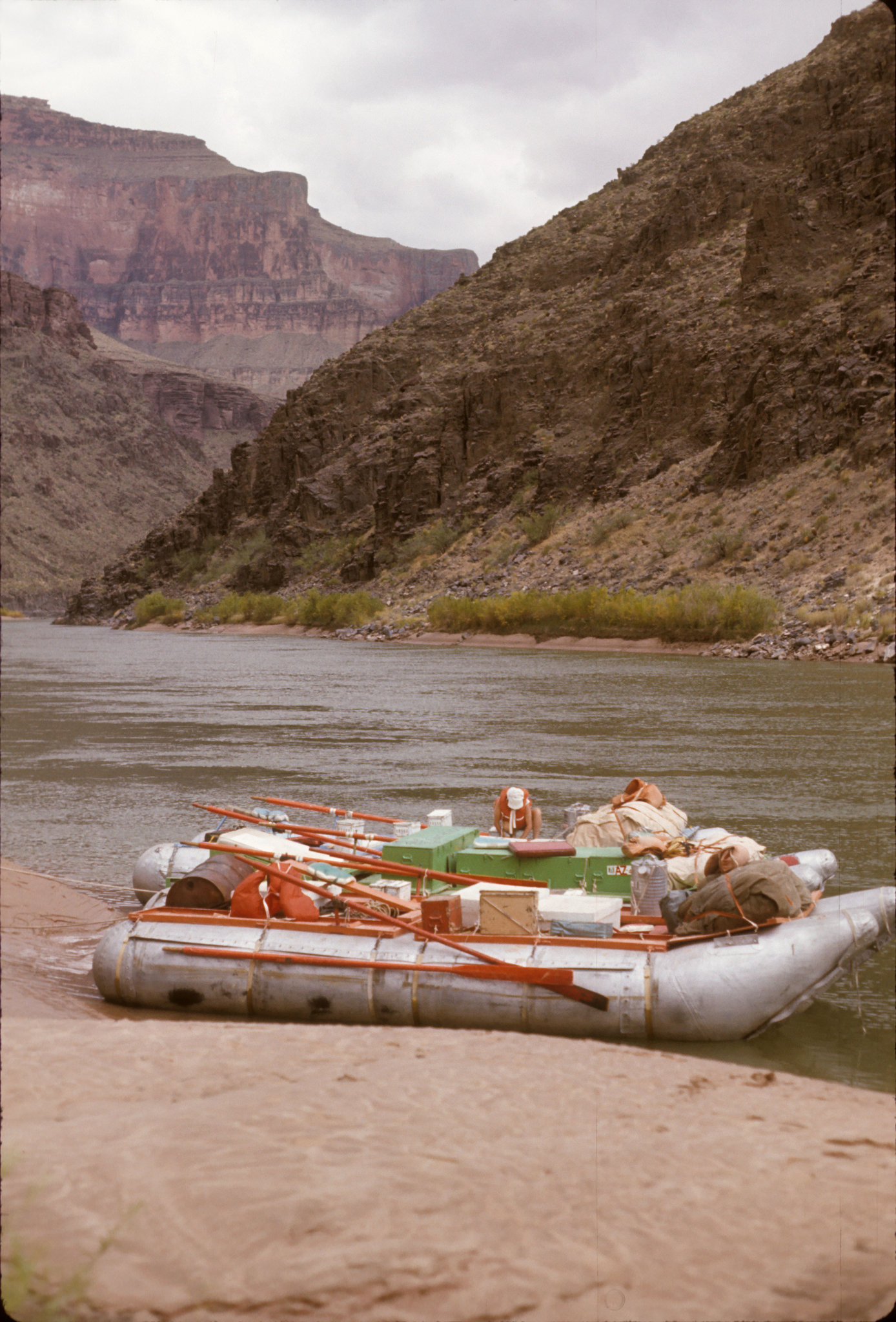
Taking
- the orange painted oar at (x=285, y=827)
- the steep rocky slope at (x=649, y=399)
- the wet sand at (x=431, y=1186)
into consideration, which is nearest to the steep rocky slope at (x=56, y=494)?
the steep rocky slope at (x=649, y=399)

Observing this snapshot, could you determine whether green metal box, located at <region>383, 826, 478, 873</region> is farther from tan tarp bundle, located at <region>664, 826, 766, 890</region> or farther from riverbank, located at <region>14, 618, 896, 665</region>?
riverbank, located at <region>14, 618, 896, 665</region>

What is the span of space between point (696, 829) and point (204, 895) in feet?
16.7

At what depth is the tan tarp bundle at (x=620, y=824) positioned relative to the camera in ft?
38.4

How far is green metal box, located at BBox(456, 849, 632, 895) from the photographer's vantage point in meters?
11.0

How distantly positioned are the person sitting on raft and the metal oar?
8.90ft

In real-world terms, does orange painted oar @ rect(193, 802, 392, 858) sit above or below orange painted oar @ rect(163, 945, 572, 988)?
above

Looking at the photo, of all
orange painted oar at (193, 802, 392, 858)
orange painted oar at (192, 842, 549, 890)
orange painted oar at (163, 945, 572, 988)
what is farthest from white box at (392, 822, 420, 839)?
orange painted oar at (163, 945, 572, 988)

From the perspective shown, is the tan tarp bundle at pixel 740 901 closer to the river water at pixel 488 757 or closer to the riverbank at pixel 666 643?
the river water at pixel 488 757

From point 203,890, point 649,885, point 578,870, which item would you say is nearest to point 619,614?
point 578,870

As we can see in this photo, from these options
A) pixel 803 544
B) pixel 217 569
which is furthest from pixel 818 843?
pixel 217 569

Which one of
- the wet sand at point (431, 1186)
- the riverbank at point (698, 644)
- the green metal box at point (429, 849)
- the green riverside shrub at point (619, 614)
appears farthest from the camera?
the green riverside shrub at point (619, 614)

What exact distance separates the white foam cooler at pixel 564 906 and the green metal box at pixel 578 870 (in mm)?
587

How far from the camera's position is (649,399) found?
269 ft

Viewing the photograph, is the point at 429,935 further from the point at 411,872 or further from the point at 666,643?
the point at 666,643
